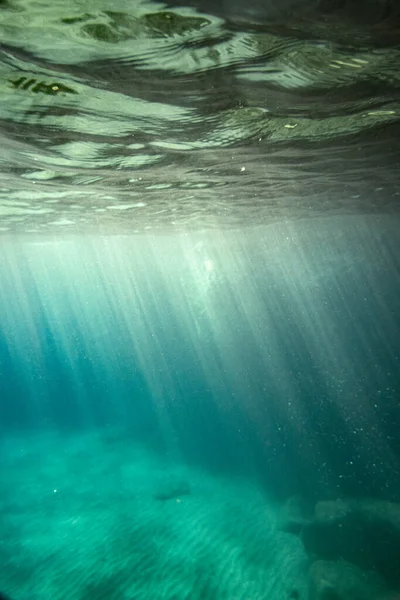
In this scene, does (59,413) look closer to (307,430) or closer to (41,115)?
(307,430)

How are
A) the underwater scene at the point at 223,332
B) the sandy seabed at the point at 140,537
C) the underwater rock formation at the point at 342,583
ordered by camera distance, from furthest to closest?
the sandy seabed at the point at 140,537, the underwater rock formation at the point at 342,583, the underwater scene at the point at 223,332

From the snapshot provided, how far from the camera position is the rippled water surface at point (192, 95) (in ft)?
13.5

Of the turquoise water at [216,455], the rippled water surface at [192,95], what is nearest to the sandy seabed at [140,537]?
the turquoise water at [216,455]

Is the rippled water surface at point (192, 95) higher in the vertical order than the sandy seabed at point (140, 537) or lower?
higher

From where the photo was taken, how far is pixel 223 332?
4550 cm

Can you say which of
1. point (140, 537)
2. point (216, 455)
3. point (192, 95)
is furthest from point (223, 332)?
point (192, 95)

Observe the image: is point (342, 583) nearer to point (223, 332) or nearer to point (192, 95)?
point (192, 95)

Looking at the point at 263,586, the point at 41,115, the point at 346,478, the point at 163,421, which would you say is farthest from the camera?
the point at 163,421

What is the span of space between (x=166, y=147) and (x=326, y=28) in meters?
5.52

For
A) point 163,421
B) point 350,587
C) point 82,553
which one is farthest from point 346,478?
point 163,421

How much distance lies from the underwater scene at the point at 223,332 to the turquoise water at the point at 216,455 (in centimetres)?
14

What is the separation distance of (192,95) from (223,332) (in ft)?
131

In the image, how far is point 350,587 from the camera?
12.9 meters

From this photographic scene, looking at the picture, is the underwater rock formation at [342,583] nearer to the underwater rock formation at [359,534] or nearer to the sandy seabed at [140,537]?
the underwater rock formation at [359,534]
